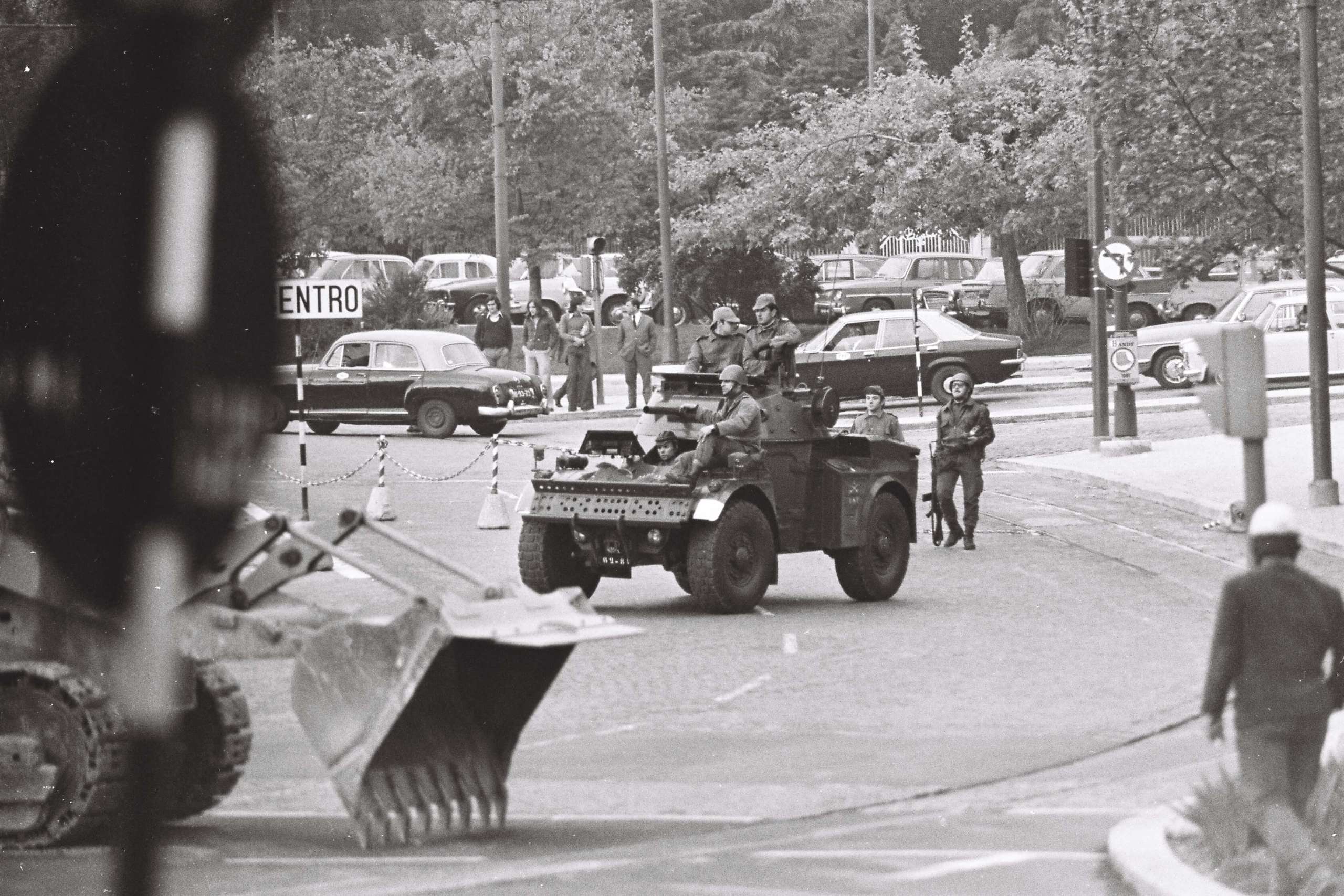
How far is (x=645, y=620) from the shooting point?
53.6 feet

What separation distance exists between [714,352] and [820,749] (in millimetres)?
6813

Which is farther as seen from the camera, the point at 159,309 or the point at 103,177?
the point at 159,309

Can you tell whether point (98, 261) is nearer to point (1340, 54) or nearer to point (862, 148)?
point (1340, 54)

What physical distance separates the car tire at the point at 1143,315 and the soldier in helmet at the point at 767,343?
109 feet

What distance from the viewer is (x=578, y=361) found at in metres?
36.7

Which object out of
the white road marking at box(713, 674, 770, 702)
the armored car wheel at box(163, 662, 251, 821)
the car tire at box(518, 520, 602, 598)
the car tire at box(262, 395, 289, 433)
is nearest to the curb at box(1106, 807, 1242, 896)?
the armored car wheel at box(163, 662, 251, 821)

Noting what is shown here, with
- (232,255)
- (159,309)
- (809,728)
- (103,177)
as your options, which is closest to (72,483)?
(809,728)

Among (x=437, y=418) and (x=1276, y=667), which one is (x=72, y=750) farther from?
(x=437, y=418)

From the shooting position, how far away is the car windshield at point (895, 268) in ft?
184

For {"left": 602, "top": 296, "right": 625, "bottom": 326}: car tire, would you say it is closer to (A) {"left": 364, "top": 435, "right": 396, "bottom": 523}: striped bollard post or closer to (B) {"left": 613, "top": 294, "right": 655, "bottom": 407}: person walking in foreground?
(B) {"left": 613, "top": 294, "right": 655, "bottom": 407}: person walking in foreground

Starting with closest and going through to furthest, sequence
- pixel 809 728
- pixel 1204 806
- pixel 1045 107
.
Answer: pixel 1204 806 < pixel 809 728 < pixel 1045 107

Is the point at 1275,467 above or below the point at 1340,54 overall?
below

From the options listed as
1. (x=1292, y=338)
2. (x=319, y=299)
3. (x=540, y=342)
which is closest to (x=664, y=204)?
(x=540, y=342)

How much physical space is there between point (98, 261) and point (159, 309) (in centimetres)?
290
